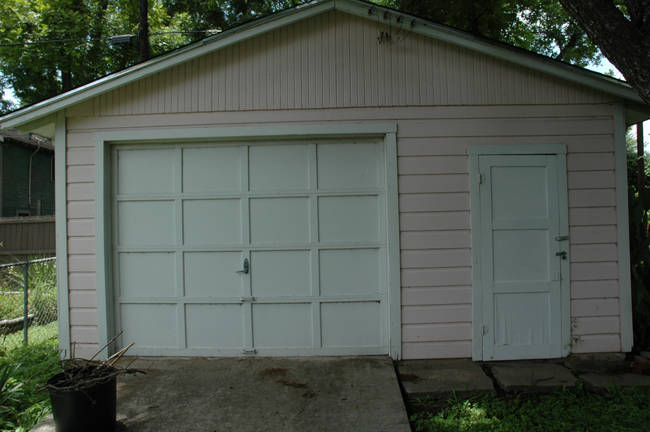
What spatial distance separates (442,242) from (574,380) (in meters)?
1.64

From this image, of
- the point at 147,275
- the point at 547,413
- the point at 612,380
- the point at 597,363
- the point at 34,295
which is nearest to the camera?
the point at 547,413

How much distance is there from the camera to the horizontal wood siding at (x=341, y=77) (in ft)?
13.2

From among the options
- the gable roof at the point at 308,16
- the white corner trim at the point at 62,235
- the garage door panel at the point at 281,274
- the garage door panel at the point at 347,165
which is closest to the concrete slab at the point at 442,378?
the garage door panel at the point at 281,274

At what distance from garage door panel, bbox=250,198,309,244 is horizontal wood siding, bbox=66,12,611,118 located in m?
0.97

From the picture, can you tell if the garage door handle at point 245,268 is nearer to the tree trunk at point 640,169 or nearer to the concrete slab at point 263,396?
the concrete slab at point 263,396

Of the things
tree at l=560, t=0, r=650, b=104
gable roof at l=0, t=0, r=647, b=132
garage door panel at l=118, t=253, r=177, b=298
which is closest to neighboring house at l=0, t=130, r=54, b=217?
gable roof at l=0, t=0, r=647, b=132

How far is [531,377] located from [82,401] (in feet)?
11.8

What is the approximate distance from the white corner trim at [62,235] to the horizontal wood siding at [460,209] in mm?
1614

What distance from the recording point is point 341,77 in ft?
13.3

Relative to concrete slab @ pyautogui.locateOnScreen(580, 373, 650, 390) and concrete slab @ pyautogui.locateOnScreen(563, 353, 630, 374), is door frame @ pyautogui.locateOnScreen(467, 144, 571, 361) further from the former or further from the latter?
concrete slab @ pyautogui.locateOnScreen(580, 373, 650, 390)

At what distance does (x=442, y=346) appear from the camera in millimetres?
3977

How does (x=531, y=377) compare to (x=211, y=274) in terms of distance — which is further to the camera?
(x=211, y=274)

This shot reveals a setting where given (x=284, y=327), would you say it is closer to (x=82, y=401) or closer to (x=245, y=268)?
(x=245, y=268)

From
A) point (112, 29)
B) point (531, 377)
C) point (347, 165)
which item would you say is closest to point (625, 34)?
point (347, 165)
